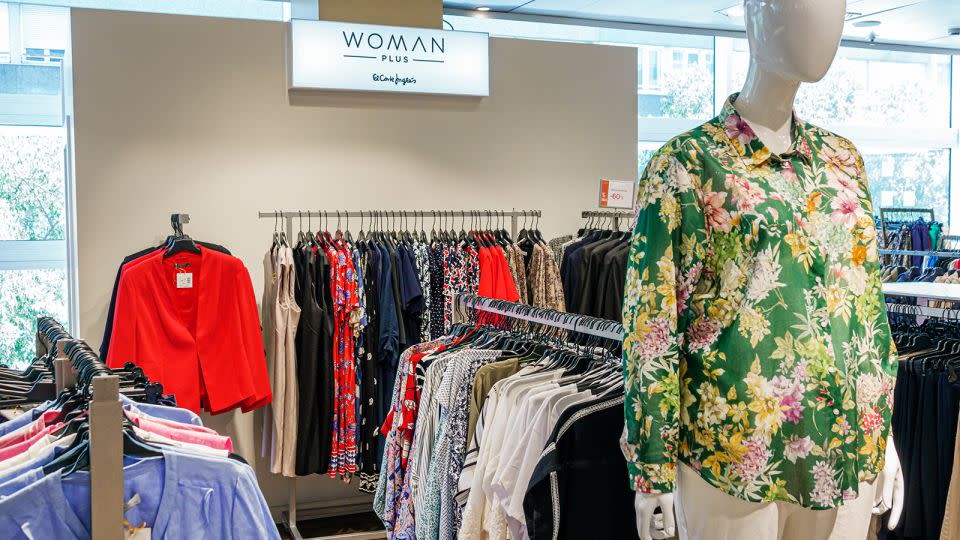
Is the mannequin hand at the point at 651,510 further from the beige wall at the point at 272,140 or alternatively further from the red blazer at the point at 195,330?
the beige wall at the point at 272,140

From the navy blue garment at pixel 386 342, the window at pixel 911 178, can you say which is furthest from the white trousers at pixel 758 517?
the window at pixel 911 178

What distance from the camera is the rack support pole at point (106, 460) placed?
4.59ft

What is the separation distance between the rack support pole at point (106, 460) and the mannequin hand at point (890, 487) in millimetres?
1463

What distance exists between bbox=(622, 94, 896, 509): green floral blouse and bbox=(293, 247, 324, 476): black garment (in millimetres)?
2785

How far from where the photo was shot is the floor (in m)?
4.72

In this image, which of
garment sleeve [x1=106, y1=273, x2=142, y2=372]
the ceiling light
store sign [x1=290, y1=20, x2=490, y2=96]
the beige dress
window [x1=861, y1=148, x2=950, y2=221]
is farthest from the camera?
window [x1=861, y1=148, x2=950, y2=221]

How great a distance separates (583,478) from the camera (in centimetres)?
222

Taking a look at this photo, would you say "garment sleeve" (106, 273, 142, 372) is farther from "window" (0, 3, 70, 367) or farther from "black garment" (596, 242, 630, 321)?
"black garment" (596, 242, 630, 321)

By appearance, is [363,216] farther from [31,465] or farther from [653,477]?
[31,465]

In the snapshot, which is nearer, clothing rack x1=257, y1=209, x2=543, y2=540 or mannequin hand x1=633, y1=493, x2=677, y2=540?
mannequin hand x1=633, y1=493, x2=677, y2=540

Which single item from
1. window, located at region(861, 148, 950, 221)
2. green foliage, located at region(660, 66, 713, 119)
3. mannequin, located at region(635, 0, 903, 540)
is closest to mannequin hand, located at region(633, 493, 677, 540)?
mannequin, located at region(635, 0, 903, 540)

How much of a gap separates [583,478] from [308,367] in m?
2.41

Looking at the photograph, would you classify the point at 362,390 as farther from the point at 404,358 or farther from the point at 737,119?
the point at 737,119

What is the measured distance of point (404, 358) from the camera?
10.6 ft
